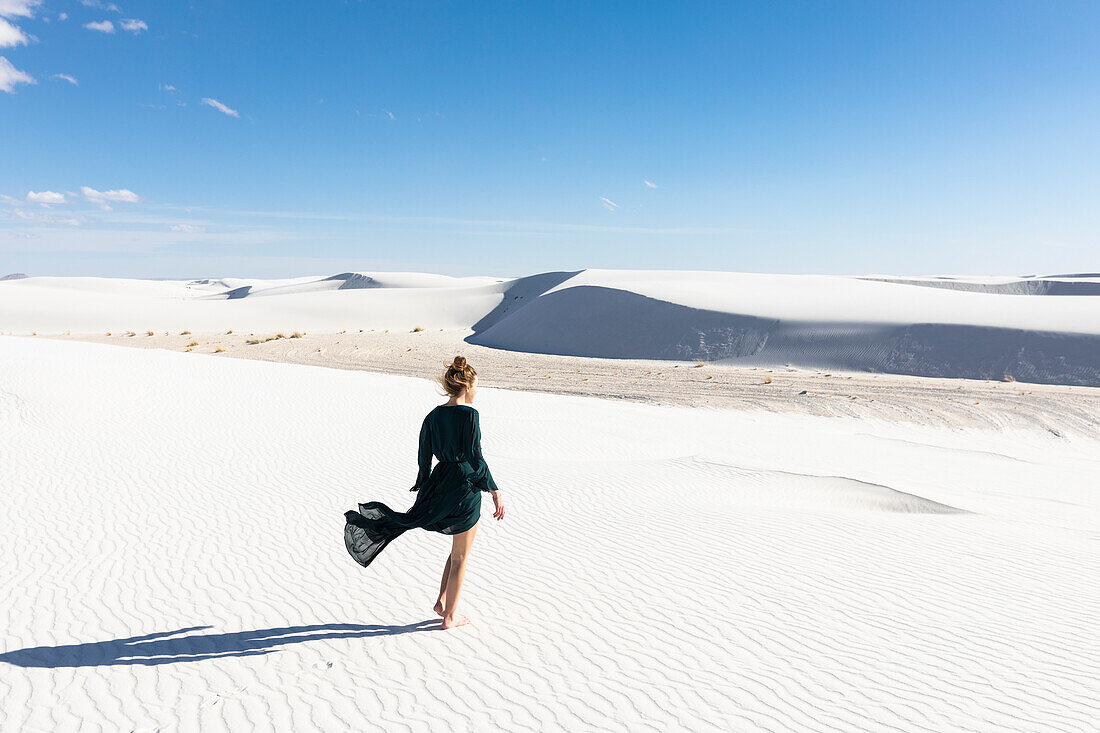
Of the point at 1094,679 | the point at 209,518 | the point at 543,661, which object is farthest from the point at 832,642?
the point at 209,518

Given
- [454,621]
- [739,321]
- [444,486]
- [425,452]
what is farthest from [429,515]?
[739,321]

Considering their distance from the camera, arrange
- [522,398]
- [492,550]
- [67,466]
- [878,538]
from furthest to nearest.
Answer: [522,398] < [67,466] < [878,538] < [492,550]

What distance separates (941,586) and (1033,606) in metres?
0.59

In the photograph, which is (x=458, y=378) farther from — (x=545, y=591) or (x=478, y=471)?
(x=545, y=591)

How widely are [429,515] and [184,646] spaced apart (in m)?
1.67

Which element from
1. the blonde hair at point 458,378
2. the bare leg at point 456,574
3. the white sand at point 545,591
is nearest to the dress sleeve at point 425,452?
the blonde hair at point 458,378

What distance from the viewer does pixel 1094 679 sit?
3791 millimetres

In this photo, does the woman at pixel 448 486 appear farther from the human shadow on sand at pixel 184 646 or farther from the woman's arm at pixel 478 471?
the human shadow on sand at pixel 184 646

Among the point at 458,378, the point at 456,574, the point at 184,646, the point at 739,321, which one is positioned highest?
the point at 739,321

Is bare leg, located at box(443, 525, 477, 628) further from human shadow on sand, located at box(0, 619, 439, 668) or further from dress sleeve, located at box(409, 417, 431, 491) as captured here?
dress sleeve, located at box(409, 417, 431, 491)

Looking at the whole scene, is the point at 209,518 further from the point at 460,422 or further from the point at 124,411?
the point at 124,411

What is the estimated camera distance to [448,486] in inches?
157

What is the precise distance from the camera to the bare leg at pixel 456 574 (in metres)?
4.07

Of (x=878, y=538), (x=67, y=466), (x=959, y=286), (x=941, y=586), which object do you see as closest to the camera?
(x=941, y=586)
